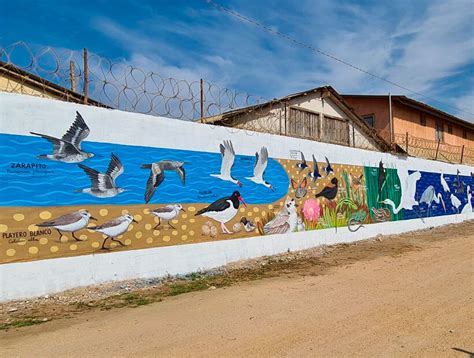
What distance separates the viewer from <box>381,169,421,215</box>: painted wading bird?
12766mm

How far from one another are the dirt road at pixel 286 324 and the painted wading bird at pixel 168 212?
152cm

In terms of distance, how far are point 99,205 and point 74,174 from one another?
1.98ft

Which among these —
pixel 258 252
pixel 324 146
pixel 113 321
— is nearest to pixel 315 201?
pixel 324 146

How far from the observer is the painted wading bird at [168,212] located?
21.0 ft

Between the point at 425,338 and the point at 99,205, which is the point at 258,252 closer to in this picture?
the point at 99,205

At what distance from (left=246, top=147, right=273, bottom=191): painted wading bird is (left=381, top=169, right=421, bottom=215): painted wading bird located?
20.3 feet

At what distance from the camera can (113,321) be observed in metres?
4.32

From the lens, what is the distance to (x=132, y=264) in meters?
6.07

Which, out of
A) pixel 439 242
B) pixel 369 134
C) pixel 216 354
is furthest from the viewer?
pixel 369 134

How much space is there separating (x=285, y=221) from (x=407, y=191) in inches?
267

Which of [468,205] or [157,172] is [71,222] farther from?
[468,205]

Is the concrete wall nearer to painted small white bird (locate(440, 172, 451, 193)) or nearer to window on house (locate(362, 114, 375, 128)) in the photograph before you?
painted small white bird (locate(440, 172, 451, 193))

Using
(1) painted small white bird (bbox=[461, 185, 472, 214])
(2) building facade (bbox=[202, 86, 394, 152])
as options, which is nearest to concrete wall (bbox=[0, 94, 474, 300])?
(2) building facade (bbox=[202, 86, 394, 152])

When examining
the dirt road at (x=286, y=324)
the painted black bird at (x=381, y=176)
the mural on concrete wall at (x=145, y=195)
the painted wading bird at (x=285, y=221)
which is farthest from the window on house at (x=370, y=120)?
the dirt road at (x=286, y=324)
